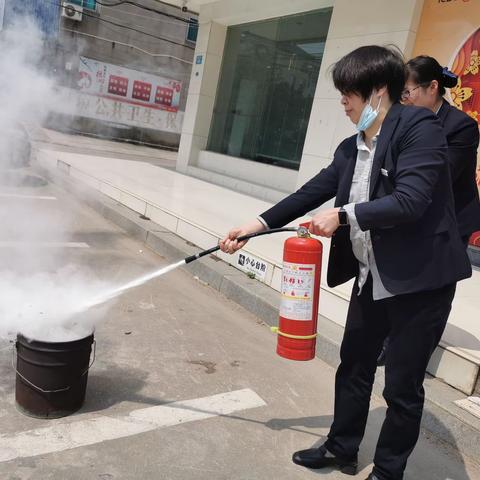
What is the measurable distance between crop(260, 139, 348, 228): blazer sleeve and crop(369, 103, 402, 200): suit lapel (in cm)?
39

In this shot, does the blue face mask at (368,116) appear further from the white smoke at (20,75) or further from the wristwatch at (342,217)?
the white smoke at (20,75)

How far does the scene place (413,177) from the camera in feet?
6.14

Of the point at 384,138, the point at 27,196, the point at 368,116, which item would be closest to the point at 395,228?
the point at 384,138

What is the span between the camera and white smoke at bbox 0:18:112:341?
112 inches

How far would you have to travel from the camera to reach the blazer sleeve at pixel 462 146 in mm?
2803

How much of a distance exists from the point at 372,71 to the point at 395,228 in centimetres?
64

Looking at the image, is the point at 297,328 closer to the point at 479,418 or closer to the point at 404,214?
the point at 404,214

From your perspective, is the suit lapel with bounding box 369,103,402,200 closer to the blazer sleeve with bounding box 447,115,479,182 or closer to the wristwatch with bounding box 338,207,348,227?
the wristwatch with bounding box 338,207,348,227

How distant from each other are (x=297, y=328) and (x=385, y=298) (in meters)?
0.48

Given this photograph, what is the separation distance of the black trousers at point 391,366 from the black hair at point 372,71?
82cm

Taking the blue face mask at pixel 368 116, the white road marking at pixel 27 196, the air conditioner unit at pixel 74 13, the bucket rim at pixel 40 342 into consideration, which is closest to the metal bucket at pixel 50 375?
the bucket rim at pixel 40 342

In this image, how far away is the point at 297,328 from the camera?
94.2 inches

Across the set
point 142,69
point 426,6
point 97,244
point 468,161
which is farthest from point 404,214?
point 142,69

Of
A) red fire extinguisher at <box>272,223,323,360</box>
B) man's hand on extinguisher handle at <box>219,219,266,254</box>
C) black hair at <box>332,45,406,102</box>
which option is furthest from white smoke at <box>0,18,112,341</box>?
black hair at <box>332,45,406,102</box>
